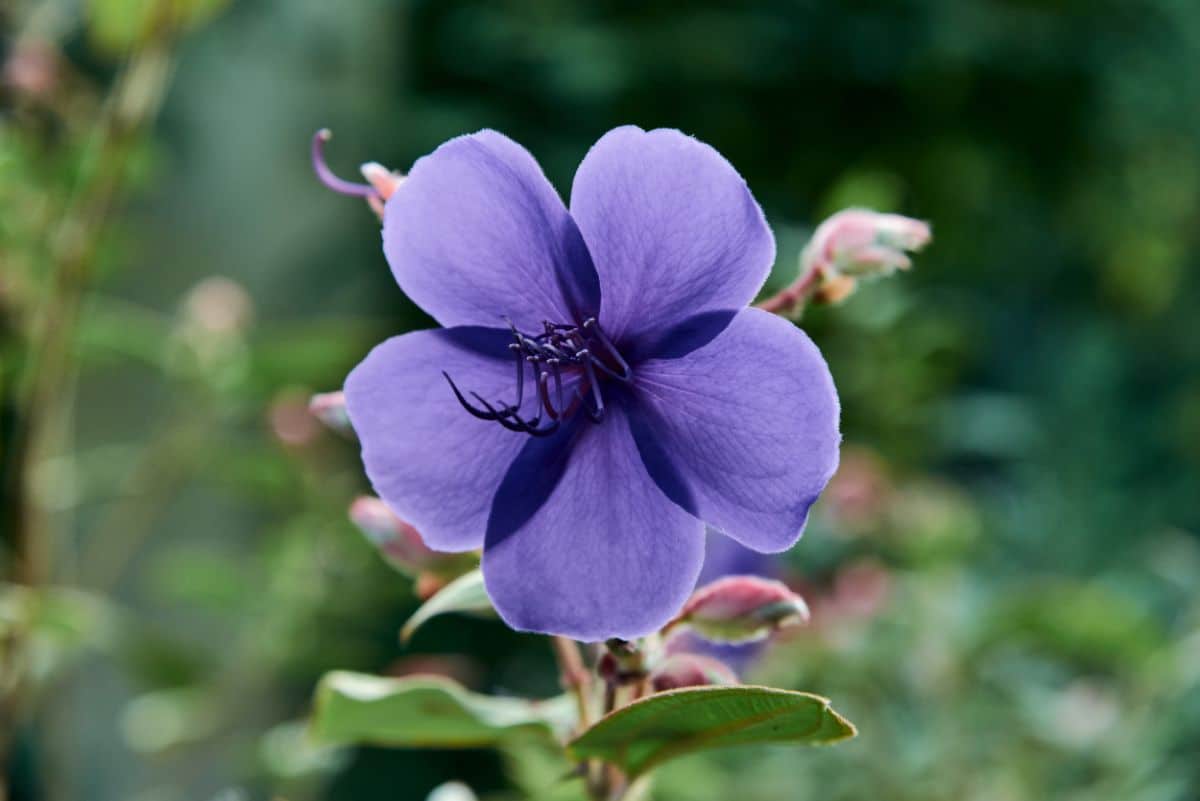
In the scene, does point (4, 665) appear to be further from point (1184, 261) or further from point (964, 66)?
point (1184, 261)

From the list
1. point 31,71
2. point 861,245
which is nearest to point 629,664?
point 861,245

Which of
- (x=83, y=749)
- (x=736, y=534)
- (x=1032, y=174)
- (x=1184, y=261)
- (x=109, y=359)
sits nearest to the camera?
(x=736, y=534)

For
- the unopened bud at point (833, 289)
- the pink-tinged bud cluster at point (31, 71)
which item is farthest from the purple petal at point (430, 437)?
the pink-tinged bud cluster at point (31, 71)

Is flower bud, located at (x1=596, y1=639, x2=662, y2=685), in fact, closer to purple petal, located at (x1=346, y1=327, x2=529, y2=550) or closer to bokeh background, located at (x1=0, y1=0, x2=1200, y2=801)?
purple petal, located at (x1=346, y1=327, x2=529, y2=550)

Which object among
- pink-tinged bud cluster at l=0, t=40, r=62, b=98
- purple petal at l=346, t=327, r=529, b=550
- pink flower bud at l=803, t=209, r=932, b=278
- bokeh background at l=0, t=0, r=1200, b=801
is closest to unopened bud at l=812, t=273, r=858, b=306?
pink flower bud at l=803, t=209, r=932, b=278

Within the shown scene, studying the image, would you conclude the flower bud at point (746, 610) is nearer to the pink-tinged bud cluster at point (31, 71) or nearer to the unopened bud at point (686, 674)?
the unopened bud at point (686, 674)

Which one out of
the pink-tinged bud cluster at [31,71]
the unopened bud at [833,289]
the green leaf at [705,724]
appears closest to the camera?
the green leaf at [705,724]

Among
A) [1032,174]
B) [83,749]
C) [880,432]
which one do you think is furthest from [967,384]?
[83,749]
